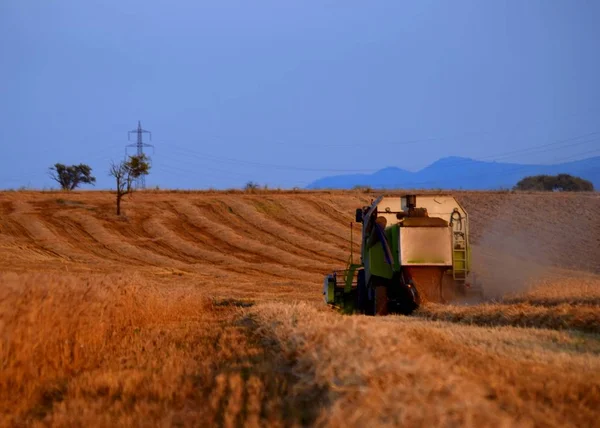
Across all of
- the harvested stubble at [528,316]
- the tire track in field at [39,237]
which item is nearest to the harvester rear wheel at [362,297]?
the harvested stubble at [528,316]

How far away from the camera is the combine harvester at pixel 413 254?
13266mm

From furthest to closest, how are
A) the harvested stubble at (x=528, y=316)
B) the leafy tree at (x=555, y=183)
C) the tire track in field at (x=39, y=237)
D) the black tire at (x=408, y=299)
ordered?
the leafy tree at (x=555, y=183), the tire track in field at (x=39, y=237), the black tire at (x=408, y=299), the harvested stubble at (x=528, y=316)

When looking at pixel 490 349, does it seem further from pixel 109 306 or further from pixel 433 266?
pixel 433 266

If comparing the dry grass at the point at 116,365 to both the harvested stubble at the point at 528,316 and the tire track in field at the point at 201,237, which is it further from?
the tire track in field at the point at 201,237

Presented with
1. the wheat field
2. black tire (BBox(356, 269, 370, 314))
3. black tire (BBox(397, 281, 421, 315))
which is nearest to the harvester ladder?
black tire (BBox(397, 281, 421, 315))

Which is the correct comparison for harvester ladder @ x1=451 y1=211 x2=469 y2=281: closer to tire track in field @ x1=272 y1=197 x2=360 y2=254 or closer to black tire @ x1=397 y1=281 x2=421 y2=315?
black tire @ x1=397 y1=281 x2=421 y2=315

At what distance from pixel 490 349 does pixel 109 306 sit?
5.20 meters

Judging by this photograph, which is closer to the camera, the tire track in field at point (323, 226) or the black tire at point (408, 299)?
the black tire at point (408, 299)

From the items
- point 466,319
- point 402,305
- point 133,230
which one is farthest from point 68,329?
point 133,230

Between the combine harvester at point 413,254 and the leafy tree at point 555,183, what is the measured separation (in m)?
51.1

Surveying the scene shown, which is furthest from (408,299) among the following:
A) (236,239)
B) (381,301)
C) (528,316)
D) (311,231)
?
(311,231)

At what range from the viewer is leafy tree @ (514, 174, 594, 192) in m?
63.3

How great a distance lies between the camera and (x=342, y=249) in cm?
3284

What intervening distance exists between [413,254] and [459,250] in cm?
136
